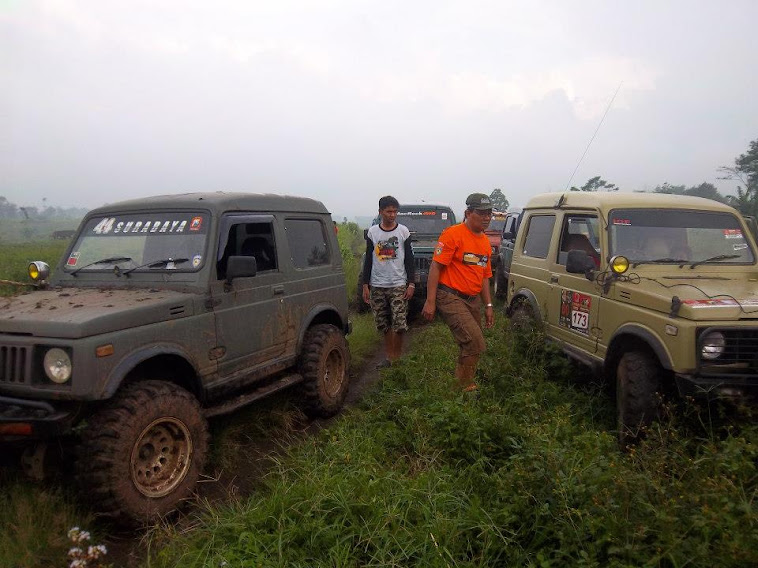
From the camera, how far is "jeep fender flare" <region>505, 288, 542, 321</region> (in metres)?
5.73

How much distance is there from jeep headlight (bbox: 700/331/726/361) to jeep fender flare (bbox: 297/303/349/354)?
3.17 metres

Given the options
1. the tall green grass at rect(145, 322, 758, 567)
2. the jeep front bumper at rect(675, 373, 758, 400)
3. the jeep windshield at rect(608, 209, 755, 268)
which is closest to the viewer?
the tall green grass at rect(145, 322, 758, 567)

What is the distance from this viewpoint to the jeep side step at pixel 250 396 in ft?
12.5

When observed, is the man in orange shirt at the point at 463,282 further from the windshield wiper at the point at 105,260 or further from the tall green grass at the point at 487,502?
the windshield wiper at the point at 105,260

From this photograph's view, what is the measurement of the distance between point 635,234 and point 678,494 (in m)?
2.70

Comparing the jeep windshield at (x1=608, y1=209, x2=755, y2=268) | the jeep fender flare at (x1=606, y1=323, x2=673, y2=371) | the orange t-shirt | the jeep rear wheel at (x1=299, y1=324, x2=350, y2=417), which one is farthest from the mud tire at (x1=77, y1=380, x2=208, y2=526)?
the jeep windshield at (x1=608, y1=209, x2=755, y2=268)

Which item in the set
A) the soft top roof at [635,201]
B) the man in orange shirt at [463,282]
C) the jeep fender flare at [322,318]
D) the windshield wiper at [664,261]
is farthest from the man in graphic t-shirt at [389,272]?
the windshield wiper at [664,261]

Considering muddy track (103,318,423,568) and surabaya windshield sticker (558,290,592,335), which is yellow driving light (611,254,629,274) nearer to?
surabaya windshield sticker (558,290,592,335)

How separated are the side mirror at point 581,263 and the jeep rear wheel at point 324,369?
2.31 metres

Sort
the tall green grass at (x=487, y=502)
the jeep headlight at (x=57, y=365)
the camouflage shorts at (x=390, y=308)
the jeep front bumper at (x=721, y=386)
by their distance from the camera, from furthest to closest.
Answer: the camouflage shorts at (x=390, y=308) < the jeep front bumper at (x=721, y=386) < the jeep headlight at (x=57, y=365) < the tall green grass at (x=487, y=502)

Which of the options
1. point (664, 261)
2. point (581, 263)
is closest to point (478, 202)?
point (581, 263)

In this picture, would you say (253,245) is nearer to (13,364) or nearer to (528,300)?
(13,364)

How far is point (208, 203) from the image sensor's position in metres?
4.12

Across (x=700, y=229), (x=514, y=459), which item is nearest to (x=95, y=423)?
(x=514, y=459)
